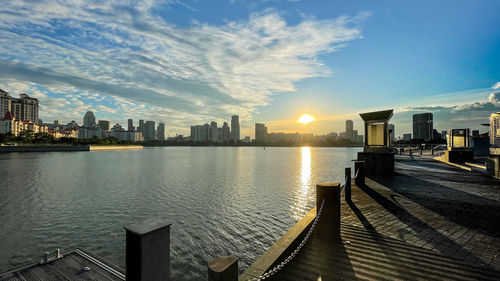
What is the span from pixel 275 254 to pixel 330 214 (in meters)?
1.95

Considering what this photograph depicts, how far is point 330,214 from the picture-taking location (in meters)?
5.81

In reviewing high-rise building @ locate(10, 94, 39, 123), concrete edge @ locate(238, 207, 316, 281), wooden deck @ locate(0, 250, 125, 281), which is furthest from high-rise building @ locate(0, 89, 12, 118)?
concrete edge @ locate(238, 207, 316, 281)

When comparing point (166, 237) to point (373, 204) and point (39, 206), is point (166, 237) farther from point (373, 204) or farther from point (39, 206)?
point (39, 206)

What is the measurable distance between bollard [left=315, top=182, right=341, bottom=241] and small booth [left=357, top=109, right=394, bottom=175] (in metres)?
13.8

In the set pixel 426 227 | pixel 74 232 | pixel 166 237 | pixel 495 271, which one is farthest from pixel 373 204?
pixel 74 232

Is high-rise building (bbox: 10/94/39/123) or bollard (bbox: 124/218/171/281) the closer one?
bollard (bbox: 124/218/171/281)

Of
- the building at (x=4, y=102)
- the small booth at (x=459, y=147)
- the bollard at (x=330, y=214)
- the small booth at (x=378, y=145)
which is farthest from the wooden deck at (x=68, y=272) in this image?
the building at (x=4, y=102)

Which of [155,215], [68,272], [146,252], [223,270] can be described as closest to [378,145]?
[155,215]

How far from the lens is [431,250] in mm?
5148

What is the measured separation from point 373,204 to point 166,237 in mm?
8907

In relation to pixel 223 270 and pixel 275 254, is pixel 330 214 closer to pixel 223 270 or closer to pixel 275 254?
pixel 275 254

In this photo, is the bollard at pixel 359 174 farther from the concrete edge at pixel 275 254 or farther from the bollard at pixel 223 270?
the bollard at pixel 223 270

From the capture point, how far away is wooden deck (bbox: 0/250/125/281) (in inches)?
218

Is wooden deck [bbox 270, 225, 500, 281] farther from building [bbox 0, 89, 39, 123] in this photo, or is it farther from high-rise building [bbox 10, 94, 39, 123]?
high-rise building [bbox 10, 94, 39, 123]
